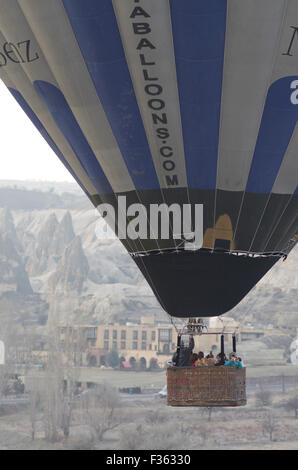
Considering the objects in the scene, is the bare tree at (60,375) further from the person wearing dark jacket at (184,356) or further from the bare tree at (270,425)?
the person wearing dark jacket at (184,356)

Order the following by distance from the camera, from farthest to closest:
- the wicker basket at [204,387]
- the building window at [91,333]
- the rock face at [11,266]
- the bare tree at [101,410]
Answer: the rock face at [11,266] → the building window at [91,333] → the bare tree at [101,410] → the wicker basket at [204,387]

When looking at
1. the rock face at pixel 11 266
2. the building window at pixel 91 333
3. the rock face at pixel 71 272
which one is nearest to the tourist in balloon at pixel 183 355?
the building window at pixel 91 333

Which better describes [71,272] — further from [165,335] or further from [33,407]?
[33,407]

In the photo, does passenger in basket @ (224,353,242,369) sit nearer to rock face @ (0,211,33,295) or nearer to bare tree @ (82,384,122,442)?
Answer: bare tree @ (82,384,122,442)

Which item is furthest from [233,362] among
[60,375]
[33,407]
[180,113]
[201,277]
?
[60,375]

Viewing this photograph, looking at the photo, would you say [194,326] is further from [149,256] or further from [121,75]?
[121,75]
